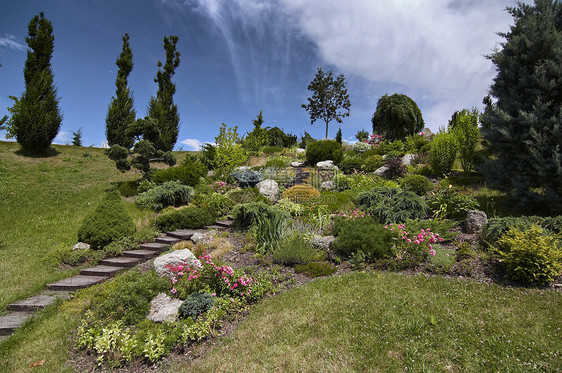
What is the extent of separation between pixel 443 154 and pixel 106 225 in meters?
12.9

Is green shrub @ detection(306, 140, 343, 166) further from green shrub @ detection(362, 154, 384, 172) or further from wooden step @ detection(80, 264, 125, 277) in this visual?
wooden step @ detection(80, 264, 125, 277)

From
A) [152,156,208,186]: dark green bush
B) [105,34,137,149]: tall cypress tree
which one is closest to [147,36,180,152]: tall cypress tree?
[105,34,137,149]: tall cypress tree

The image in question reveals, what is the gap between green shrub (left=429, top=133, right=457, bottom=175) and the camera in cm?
1162

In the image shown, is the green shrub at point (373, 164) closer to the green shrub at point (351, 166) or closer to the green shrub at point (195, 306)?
the green shrub at point (351, 166)

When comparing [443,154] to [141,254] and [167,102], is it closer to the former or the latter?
[141,254]

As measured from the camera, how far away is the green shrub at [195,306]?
411 cm

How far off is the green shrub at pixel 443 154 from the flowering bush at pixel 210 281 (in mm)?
10729

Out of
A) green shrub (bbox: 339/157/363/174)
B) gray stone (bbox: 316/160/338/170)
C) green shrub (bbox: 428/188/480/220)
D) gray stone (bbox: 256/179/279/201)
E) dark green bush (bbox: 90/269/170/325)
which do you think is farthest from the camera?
gray stone (bbox: 316/160/338/170)

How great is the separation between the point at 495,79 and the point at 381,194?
4908 millimetres

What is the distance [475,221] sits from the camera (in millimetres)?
6516

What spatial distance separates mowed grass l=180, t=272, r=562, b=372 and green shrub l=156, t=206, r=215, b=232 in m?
4.90

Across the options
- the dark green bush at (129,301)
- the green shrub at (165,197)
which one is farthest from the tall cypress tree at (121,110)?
the dark green bush at (129,301)

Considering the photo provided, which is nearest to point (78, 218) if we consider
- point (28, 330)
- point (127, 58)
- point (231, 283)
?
point (28, 330)

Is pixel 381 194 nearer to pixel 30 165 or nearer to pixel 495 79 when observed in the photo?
pixel 495 79
